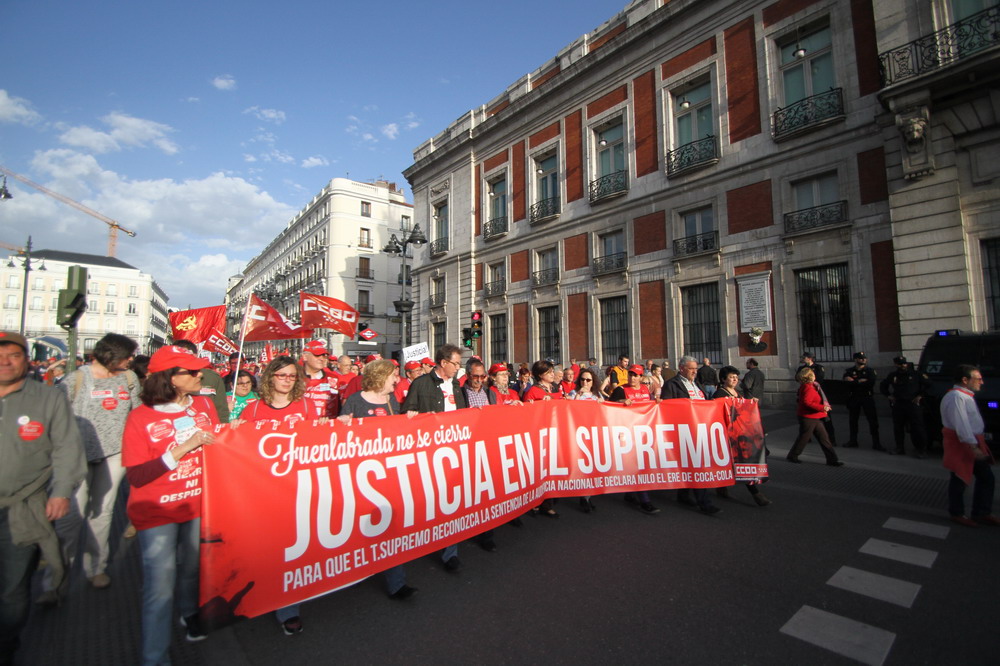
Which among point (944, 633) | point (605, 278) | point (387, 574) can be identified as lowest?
point (944, 633)

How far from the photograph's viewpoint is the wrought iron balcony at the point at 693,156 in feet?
53.6

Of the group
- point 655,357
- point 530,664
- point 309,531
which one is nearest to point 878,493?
point 530,664

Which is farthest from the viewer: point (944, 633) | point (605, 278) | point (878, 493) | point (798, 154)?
point (605, 278)

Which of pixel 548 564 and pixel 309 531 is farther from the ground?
pixel 309 531

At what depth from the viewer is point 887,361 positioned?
12555 mm

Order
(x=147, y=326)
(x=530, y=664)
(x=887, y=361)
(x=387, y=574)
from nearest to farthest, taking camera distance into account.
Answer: (x=530, y=664)
(x=387, y=574)
(x=887, y=361)
(x=147, y=326)

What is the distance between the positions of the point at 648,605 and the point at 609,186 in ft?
60.5

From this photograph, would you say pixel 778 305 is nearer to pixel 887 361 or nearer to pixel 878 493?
pixel 887 361

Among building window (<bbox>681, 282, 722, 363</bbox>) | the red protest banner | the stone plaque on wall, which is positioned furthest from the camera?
building window (<bbox>681, 282, 722, 363</bbox>)

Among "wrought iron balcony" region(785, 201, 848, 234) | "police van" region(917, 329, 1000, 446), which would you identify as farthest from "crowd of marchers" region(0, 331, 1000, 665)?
"wrought iron balcony" region(785, 201, 848, 234)

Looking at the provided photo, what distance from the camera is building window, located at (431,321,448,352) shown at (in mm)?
27766

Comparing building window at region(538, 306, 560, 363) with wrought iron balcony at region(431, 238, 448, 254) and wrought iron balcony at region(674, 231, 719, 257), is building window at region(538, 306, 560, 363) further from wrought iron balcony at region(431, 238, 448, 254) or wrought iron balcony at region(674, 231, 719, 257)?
wrought iron balcony at region(431, 238, 448, 254)

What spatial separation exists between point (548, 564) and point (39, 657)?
346cm

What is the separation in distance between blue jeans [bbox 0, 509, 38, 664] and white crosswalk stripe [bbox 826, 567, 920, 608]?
5.30m
